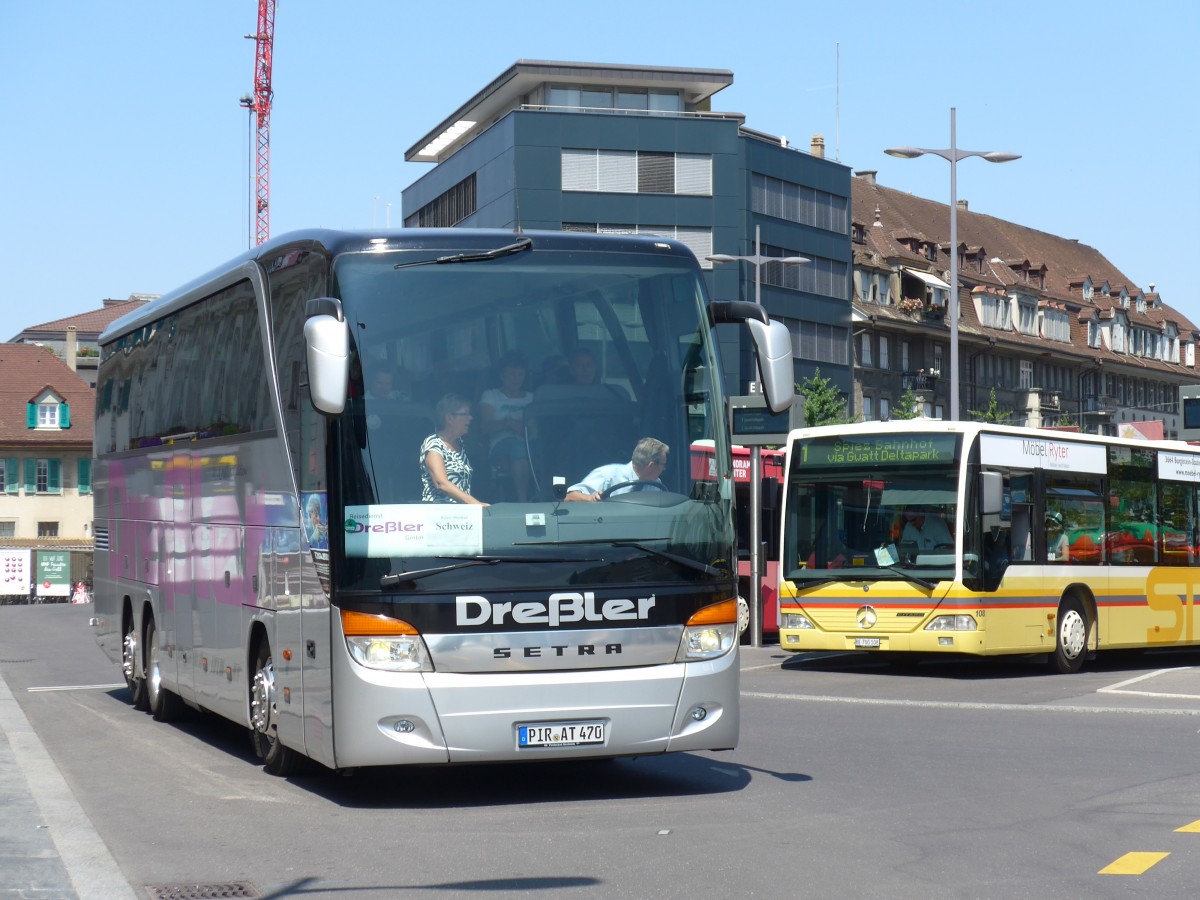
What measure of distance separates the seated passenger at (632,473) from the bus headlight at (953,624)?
10.7 meters

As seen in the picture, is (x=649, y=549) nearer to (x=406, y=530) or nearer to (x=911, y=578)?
(x=406, y=530)

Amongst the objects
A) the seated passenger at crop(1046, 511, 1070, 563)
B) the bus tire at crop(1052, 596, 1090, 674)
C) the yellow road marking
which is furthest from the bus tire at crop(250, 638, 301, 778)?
the bus tire at crop(1052, 596, 1090, 674)

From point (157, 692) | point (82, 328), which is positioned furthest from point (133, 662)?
point (82, 328)

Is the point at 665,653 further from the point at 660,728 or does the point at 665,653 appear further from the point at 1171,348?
the point at 1171,348

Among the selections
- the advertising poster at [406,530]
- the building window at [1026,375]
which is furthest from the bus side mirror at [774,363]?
the building window at [1026,375]

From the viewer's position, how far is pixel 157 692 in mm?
16234

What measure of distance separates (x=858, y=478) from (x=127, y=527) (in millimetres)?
8554

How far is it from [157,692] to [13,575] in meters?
53.6

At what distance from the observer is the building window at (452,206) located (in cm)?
7412

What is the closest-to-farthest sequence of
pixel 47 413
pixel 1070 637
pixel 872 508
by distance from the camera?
pixel 872 508 → pixel 1070 637 → pixel 47 413

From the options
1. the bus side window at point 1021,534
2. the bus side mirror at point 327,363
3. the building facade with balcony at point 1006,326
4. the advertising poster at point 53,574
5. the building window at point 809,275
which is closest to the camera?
the bus side mirror at point 327,363

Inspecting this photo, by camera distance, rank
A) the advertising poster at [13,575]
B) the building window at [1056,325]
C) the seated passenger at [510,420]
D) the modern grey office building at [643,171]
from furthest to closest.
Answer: the building window at [1056,325]
the modern grey office building at [643,171]
the advertising poster at [13,575]
the seated passenger at [510,420]

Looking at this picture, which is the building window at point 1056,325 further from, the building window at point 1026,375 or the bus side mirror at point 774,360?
the bus side mirror at point 774,360

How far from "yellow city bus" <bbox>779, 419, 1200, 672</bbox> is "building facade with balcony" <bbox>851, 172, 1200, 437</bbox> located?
56.8 m
